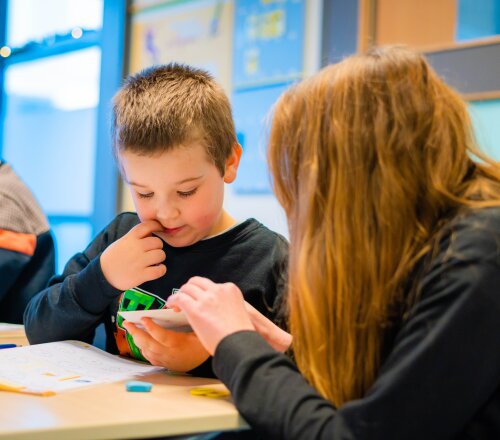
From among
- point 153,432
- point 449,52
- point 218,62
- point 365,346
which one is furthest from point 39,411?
point 218,62

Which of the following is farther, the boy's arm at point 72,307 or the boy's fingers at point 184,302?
the boy's arm at point 72,307

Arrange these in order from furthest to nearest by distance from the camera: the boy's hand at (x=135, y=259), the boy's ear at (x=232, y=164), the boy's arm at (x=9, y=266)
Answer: the boy's arm at (x=9, y=266) → the boy's ear at (x=232, y=164) → the boy's hand at (x=135, y=259)

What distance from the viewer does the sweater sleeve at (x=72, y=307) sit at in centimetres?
126

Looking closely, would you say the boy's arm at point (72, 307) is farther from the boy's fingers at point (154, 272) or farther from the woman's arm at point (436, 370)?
the woman's arm at point (436, 370)

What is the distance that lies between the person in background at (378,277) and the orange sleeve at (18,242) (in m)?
1.14

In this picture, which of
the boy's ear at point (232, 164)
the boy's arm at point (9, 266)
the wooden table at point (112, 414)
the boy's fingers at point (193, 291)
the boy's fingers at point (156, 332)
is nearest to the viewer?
the wooden table at point (112, 414)

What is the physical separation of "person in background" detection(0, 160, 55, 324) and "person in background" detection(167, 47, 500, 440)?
3.69 feet

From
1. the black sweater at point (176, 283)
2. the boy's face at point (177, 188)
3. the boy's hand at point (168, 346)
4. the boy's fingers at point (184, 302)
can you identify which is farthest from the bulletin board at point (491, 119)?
the boy's fingers at point (184, 302)

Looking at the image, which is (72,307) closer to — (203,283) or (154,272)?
(154,272)

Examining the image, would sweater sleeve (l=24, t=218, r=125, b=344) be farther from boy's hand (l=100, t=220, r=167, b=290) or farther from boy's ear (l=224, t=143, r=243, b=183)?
boy's ear (l=224, t=143, r=243, b=183)

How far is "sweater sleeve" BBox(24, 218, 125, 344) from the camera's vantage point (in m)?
1.26

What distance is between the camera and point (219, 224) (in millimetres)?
1443

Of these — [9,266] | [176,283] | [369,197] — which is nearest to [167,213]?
[176,283]

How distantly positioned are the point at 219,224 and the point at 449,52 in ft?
3.65
